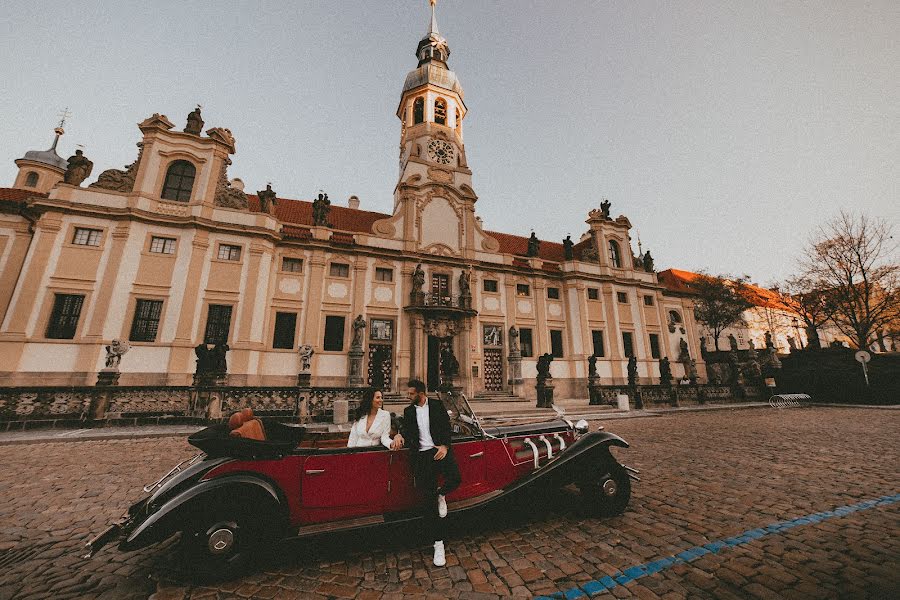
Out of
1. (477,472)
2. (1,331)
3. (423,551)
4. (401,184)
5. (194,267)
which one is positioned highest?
(401,184)

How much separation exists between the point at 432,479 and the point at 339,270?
55.2 ft

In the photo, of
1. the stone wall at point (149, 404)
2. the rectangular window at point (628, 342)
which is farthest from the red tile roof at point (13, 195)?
the rectangular window at point (628, 342)

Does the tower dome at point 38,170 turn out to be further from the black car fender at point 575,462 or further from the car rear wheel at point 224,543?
the black car fender at point 575,462

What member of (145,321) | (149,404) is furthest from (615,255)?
(145,321)

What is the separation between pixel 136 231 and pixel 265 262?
18.0 ft

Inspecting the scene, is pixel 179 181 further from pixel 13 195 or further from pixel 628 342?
pixel 628 342

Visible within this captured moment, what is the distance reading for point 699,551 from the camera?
288cm

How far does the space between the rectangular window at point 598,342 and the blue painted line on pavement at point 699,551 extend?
63.0ft

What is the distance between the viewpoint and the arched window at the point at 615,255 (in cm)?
2562

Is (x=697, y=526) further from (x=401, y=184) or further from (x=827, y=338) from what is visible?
(x=827, y=338)

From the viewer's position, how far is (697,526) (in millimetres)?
3396

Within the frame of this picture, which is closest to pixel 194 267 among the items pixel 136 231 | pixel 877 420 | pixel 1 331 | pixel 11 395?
pixel 136 231

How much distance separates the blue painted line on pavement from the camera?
7.80 ft

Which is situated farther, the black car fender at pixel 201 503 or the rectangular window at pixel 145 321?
the rectangular window at pixel 145 321
